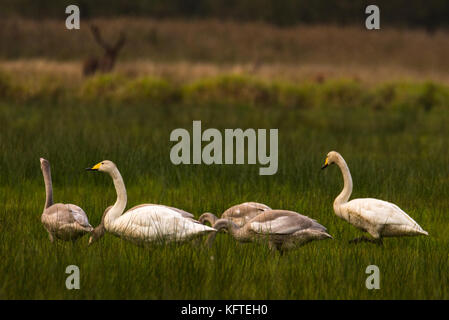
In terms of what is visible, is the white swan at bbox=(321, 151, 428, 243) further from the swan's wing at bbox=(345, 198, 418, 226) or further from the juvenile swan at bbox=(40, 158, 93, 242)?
the juvenile swan at bbox=(40, 158, 93, 242)

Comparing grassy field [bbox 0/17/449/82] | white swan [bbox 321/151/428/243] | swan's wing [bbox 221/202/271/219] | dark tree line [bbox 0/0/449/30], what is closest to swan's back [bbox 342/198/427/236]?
white swan [bbox 321/151/428/243]

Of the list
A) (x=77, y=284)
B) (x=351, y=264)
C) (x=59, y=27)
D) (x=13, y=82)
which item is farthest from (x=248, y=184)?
(x=59, y=27)

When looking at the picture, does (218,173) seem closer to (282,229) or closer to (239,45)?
(282,229)

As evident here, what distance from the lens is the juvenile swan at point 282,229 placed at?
698 cm

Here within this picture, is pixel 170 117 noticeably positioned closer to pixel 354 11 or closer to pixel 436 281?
pixel 436 281

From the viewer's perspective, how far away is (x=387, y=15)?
45656mm

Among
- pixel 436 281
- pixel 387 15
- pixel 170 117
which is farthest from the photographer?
pixel 387 15

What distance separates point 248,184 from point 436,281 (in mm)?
4727

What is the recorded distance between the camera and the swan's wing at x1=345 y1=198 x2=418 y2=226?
295 inches

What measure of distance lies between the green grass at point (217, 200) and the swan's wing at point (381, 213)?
267 millimetres

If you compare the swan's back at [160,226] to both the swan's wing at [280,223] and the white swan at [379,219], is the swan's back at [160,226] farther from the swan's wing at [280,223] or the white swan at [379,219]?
the white swan at [379,219]

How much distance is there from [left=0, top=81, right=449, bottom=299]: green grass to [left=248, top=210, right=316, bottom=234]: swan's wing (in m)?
0.19
